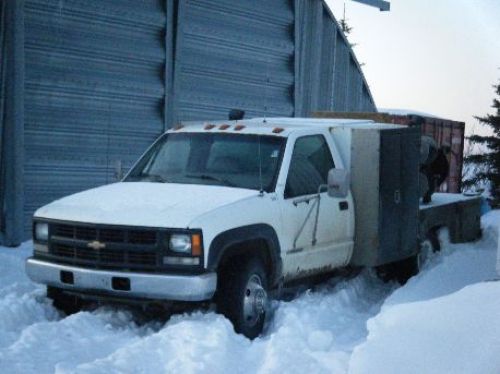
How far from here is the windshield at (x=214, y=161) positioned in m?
7.43

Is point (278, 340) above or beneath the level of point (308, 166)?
beneath

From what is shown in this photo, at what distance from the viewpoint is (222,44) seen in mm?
14508

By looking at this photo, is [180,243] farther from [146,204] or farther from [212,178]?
[212,178]

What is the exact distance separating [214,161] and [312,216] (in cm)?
108

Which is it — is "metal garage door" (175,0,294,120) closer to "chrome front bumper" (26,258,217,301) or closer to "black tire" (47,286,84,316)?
"black tire" (47,286,84,316)

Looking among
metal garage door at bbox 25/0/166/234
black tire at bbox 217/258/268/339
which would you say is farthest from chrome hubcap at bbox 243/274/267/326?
metal garage door at bbox 25/0/166/234

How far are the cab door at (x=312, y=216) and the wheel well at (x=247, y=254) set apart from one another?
0.61ft

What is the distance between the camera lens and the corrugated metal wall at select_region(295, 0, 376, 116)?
16250 millimetres

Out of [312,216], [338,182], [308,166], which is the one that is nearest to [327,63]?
[308,166]

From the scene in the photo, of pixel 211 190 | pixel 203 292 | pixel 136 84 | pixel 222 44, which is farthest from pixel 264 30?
pixel 203 292

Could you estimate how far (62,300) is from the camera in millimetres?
7297

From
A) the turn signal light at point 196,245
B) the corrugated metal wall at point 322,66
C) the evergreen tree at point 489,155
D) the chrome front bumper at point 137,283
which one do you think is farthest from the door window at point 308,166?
the evergreen tree at point 489,155

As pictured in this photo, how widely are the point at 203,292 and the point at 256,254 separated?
34.3 inches

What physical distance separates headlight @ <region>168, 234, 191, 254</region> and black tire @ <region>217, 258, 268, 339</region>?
547 mm
